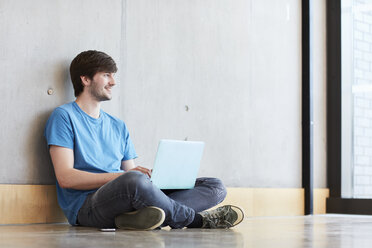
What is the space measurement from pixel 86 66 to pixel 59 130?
0.40m

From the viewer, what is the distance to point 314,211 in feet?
17.0

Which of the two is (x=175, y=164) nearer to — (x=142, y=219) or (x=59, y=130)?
(x=142, y=219)

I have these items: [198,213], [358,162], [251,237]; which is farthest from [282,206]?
[251,237]

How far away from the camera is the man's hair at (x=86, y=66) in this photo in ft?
10.7

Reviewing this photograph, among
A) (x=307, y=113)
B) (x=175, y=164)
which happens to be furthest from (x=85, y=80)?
(x=307, y=113)

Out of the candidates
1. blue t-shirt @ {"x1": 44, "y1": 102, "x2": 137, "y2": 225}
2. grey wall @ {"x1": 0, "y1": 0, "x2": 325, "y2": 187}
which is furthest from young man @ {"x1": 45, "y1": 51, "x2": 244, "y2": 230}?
grey wall @ {"x1": 0, "y1": 0, "x2": 325, "y2": 187}

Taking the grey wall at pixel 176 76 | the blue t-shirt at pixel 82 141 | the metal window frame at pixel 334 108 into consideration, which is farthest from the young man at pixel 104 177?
the metal window frame at pixel 334 108

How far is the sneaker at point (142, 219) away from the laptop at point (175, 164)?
0.56 feet

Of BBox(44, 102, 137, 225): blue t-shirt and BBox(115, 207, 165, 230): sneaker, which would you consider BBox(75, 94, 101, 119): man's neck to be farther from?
BBox(115, 207, 165, 230): sneaker

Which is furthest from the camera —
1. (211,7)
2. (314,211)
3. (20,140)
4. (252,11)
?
(314,211)

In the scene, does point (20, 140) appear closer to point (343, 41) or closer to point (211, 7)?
point (211, 7)

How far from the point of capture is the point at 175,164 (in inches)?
114

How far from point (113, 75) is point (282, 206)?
79.9 inches

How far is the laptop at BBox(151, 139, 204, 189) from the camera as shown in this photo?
110 inches
